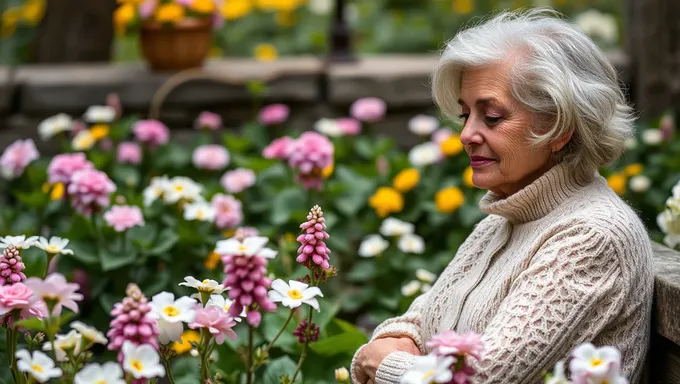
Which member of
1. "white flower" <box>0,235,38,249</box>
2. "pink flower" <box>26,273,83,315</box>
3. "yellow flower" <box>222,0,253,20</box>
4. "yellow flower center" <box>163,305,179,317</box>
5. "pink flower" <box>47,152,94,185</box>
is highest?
"pink flower" <box>26,273,83,315</box>

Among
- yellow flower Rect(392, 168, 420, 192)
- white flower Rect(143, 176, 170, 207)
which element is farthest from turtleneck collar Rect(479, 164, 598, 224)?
yellow flower Rect(392, 168, 420, 192)

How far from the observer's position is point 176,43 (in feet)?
15.1

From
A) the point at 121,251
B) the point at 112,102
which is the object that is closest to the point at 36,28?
the point at 112,102

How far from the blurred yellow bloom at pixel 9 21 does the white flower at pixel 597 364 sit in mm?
5389

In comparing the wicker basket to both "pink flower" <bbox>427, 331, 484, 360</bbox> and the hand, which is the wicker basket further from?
"pink flower" <bbox>427, 331, 484, 360</bbox>

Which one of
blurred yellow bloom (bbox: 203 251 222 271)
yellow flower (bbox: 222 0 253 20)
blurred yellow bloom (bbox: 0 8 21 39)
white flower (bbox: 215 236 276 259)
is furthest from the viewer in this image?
blurred yellow bloom (bbox: 0 8 21 39)

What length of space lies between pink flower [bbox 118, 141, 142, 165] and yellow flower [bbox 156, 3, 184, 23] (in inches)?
27.6

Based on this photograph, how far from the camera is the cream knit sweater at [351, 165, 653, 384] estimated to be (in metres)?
1.79

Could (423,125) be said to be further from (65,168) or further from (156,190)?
(65,168)

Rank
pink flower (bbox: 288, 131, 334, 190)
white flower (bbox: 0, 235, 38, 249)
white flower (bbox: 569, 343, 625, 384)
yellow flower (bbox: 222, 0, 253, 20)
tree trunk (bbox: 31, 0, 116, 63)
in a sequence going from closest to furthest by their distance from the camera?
white flower (bbox: 569, 343, 625, 384) → white flower (bbox: 0, 235, 38, 249) → pink flower (bbox: 288, 131, 334, 190) → tree trunk (bbox: 31, 0, 116, 63) → yellow flower (bbox: 222, 0, 253, 20)

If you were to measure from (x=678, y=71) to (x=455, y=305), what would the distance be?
2855mm

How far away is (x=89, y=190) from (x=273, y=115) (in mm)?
1418

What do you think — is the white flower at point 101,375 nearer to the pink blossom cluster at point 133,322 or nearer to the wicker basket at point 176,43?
the pink blossom cluster at point 133,322

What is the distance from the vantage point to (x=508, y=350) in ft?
5.80
